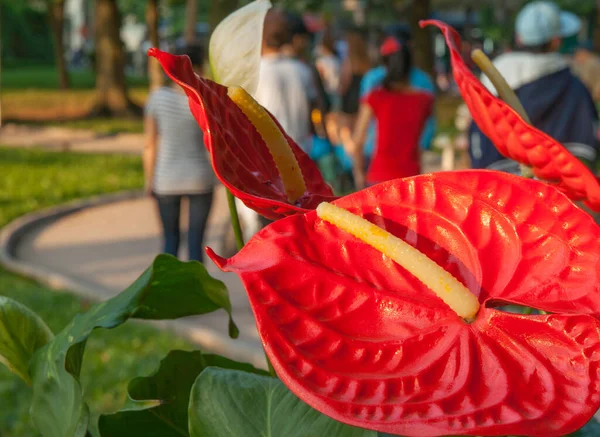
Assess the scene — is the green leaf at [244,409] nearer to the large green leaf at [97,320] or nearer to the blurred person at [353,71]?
the large green leaf at [97,320]

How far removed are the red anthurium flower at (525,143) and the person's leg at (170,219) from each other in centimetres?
295

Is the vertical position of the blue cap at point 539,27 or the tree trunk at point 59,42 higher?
the blue cap at point 539,27

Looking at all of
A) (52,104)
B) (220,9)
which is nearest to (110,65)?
(52,104)

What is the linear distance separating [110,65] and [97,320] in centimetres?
1197

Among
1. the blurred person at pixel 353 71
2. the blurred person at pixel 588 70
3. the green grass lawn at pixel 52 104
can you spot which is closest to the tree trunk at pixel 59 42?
the green grass lawn at pixel 52 104

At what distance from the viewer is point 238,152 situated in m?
0.52

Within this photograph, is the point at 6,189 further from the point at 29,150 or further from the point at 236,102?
the point at 236,102

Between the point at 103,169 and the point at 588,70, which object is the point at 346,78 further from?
the point at 103,169

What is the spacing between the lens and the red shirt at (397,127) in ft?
11.3

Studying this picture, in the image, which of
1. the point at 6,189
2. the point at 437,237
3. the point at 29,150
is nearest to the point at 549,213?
the point at 437,237

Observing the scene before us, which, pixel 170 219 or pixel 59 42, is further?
pixel 59 42

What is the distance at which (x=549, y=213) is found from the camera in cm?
46

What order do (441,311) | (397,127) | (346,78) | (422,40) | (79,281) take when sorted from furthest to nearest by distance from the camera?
1. (422,40)
2. (346,78)
3. (79,281)
4. (397,127)
5. (441,311)

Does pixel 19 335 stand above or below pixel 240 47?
below
